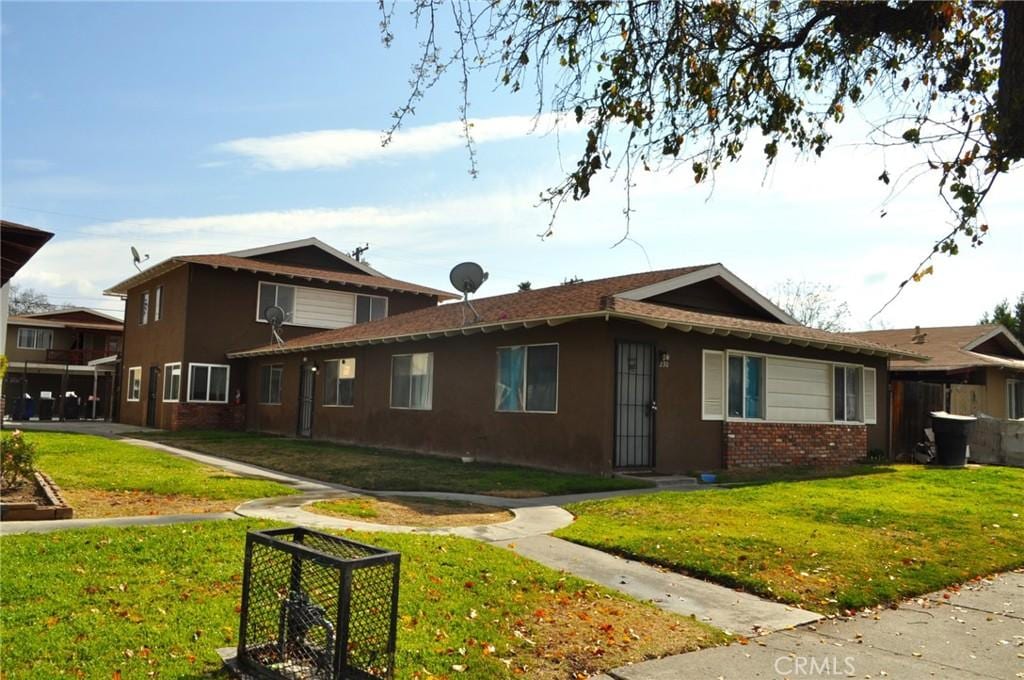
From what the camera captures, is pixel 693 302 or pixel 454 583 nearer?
pixel 454 583

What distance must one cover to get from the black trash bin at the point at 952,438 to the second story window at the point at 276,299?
20235 millimetres

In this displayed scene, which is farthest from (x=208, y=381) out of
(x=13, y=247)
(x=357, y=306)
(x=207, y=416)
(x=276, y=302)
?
(x=13, y=247)

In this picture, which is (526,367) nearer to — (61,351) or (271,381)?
(271,381)

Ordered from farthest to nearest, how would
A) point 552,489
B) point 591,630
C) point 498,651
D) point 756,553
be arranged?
1. point 552,489
2. point 756,553
3. point 591,630
4. point 498,651

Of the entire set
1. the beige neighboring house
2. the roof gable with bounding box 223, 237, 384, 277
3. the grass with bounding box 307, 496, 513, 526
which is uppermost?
the roof gable with bounding box 223, 237, 384, 277

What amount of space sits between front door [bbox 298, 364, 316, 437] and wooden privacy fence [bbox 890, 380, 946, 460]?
623 inches

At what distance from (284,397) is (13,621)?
20.3 m

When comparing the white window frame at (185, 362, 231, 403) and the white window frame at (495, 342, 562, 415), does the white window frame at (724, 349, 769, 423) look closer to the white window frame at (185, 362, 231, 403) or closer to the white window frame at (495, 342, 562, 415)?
the white window frame at (495, 342, 562, 415)

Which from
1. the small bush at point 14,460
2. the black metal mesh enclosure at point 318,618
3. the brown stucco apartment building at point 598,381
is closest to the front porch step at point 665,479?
the brown stucco apartment building at point 598,381

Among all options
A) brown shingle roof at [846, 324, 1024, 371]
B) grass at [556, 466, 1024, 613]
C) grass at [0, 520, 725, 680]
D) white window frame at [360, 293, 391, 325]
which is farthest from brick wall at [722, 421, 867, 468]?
white window frame at [360, 293, 391, 325]

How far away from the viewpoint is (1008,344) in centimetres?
2694

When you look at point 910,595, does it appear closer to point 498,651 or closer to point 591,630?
point 591,630

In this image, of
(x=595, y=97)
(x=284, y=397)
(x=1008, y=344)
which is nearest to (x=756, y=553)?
(x=595, y=97)

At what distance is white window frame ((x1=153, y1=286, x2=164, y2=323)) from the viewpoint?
94.5 ft
